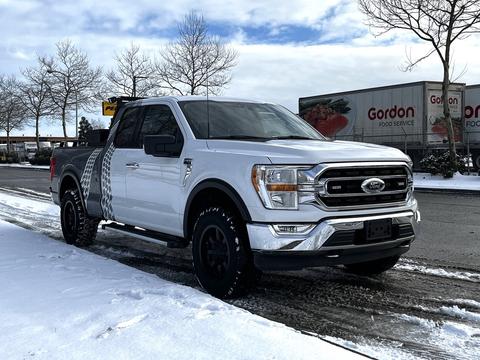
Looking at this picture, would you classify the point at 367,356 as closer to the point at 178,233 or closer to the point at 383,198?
the point at 383,198

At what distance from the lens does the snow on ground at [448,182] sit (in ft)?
57.3

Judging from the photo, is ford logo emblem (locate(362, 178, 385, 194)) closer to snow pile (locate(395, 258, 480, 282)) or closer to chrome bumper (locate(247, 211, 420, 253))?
chrome bumper (locate(247, 211, 420, 253))

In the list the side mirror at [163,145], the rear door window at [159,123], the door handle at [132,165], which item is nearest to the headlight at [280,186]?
the side mirror at [163,145]

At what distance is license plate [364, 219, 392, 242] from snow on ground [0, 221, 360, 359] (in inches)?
47.8

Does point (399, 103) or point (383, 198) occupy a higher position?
point (399, 103)

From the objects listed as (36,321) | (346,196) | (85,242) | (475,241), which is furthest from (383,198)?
(85,242)

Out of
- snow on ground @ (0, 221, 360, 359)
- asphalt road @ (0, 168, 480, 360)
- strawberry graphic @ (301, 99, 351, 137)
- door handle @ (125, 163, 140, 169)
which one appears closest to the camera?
snow on ground @ (0, 221, 360, 359)

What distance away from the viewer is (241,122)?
561 cm

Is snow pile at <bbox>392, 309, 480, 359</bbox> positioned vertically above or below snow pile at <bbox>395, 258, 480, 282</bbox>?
below

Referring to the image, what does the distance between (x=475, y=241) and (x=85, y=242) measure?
5.64 metres

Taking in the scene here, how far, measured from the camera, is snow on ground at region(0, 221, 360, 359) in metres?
3.39

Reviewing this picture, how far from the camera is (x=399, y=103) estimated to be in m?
23.8

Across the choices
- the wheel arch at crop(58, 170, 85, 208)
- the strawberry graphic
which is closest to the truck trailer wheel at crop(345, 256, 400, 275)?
the wheel arch at crop(58, 170, 85, 208)

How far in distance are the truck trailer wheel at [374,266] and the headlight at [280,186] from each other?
1.80 meters
